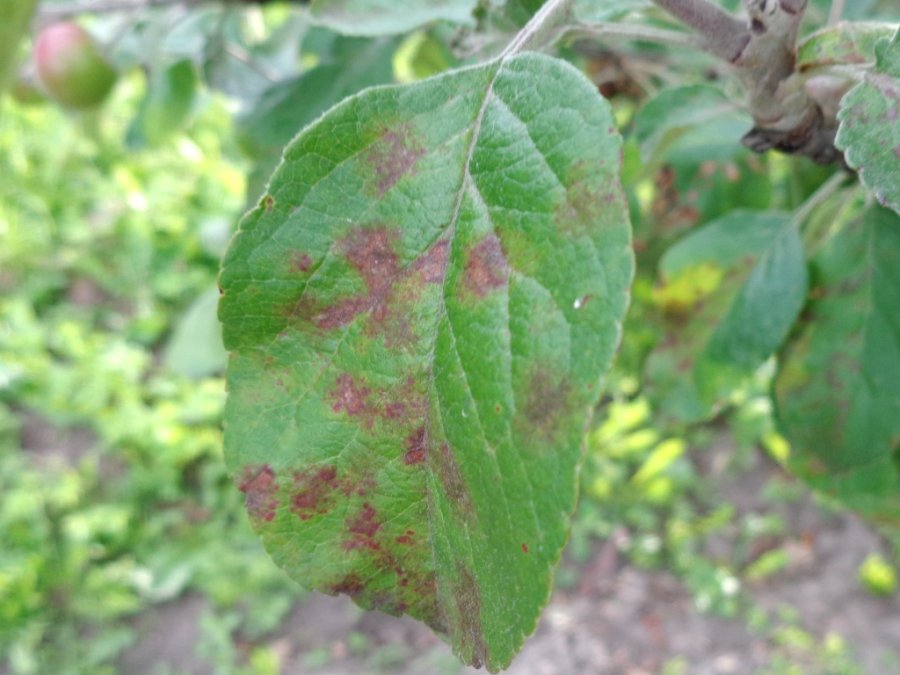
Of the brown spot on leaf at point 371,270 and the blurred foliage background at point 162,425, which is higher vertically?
the brown spot on leaf at point 371,270

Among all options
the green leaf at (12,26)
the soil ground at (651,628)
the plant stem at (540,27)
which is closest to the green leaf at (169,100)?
the green leaf at (12,26)

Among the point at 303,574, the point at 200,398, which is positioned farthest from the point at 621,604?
the point at 303,574

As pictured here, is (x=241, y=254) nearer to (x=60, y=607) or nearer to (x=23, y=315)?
(x=60, y=607)

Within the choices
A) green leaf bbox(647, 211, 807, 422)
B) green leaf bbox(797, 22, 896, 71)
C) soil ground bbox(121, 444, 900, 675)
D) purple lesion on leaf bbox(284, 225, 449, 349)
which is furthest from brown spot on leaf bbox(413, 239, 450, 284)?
soil ground bbox(121, 444, 900, 675)

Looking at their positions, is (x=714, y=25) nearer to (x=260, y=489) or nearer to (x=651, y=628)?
(x=260, y=489)

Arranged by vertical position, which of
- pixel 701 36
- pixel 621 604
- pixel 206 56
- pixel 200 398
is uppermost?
pixel 701 36

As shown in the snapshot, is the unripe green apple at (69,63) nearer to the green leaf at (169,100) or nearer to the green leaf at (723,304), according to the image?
the green leaf at (169,100)

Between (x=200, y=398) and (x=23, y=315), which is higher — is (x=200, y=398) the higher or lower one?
the lower one

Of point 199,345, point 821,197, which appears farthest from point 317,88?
point 199,345
